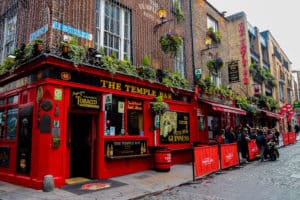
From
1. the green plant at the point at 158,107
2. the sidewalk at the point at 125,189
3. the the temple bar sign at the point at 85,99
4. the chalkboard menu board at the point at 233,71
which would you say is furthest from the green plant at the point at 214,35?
the the temple bar sign at the point at 85,99

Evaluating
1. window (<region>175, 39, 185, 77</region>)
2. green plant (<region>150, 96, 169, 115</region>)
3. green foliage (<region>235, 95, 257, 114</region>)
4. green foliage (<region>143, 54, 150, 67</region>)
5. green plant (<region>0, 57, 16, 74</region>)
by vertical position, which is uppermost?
window (<region>175, 39, 185, 77</region>)

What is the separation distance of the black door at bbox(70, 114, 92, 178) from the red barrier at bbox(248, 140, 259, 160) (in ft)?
29.7

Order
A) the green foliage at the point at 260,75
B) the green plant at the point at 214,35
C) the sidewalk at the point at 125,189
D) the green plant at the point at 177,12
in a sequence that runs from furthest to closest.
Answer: the green foliage at the point at 260,75
the green plant at the point at 214,35
the green plant at the point at 177,12
the sidewalk at the point at 125,189

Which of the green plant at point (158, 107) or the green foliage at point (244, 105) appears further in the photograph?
the green foliage at point (244, 105)

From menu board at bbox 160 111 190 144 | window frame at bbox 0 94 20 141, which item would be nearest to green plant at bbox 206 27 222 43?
menu board at bbox 160 111 190 144

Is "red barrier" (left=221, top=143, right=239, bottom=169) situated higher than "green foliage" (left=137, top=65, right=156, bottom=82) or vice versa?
"green foliage" (left=137, top=65, right=156, bottom=82)

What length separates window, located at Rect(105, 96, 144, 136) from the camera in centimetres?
974

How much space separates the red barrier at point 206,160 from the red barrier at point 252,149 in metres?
4.14

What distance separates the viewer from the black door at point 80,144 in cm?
934

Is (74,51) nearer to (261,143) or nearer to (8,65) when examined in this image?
(8,65)

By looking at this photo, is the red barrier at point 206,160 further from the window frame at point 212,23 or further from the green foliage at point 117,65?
the window frame at point 212,23

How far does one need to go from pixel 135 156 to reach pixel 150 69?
4.01 metres

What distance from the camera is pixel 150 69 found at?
11266 millimetres

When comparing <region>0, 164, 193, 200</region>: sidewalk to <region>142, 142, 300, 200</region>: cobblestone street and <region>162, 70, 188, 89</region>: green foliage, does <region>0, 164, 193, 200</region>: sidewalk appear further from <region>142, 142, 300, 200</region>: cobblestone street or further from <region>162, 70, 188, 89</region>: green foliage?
<region>162, 70, 188, 89</region>: green foliage
